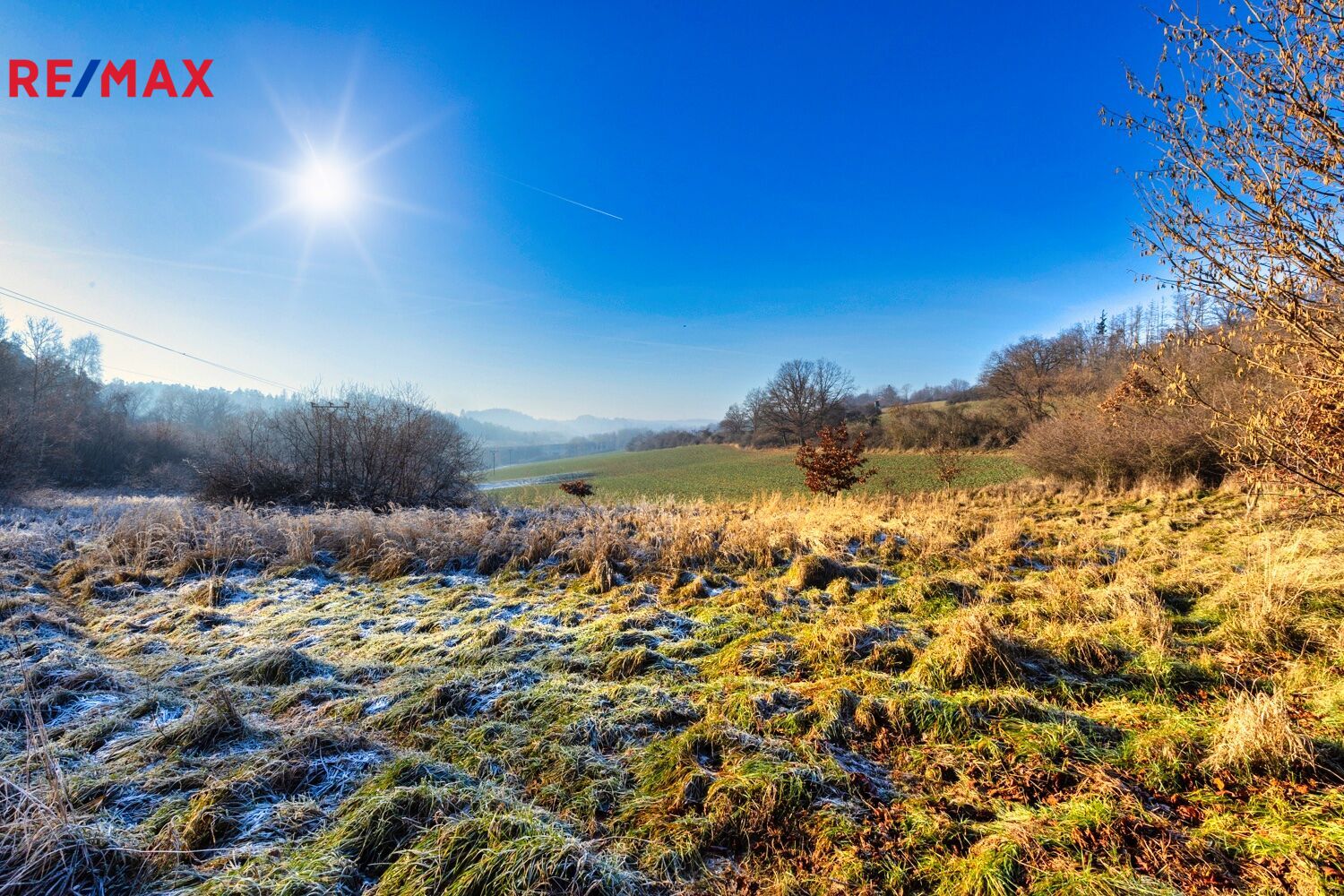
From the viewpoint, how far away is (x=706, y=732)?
9.53ft

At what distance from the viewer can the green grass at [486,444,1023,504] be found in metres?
23.2

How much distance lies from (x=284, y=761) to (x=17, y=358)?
1753 inches

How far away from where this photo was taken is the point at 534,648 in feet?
14.0

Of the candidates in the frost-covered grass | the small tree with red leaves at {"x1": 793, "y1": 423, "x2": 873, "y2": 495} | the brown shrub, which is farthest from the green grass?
the frost-covered grass

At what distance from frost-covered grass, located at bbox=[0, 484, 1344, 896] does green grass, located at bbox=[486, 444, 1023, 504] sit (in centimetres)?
727

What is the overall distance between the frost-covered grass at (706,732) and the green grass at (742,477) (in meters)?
7.27

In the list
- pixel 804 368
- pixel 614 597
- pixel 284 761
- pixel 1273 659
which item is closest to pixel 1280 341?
pixel 1273 659

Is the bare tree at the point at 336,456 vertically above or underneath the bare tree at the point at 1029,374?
underneath

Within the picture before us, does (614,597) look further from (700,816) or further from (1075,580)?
(1075,580)

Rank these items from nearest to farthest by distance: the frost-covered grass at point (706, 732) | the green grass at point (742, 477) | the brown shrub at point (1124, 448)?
the frost-covered grass at point (706, 732) < the brown shrub at point (1124, 448) < the green grass at point (742, 477)

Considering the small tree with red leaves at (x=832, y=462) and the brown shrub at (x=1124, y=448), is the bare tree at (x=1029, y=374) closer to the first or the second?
the brown shrub at (x=1124, y=448)

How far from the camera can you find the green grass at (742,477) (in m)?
23.2

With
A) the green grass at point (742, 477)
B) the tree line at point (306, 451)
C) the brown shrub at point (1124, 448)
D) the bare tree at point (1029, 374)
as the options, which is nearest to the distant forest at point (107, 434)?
the tree line at point (306, 451)

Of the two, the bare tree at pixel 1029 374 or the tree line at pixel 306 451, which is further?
the bare tree at pixel 1029 374
